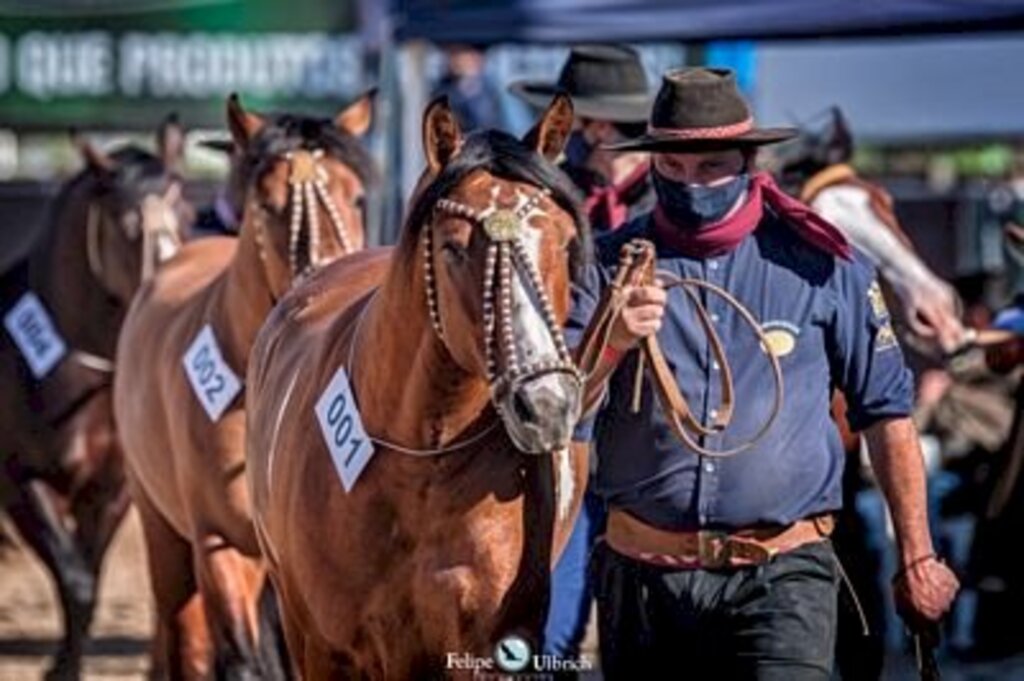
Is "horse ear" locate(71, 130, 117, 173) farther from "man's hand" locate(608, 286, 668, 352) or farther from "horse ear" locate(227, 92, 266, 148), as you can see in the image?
"man's hand" locate(608, 286, 668, 352)

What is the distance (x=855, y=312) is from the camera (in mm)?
5398

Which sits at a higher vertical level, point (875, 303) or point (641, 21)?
point (875, 303)

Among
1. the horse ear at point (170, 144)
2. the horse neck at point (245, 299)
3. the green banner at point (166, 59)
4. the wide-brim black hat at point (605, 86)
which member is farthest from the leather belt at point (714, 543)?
the green banner at point (166, 59)

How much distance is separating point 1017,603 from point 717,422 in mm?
5287

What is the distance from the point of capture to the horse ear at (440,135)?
5.35 metres

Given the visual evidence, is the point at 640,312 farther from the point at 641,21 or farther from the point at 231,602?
the point at 641,21

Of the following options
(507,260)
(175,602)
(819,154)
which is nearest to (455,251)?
(507,260)

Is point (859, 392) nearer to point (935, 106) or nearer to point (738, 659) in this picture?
point (738, 659)

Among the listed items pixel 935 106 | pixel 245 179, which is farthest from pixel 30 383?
pixel 935 106

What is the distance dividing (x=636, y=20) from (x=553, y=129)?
4.34m

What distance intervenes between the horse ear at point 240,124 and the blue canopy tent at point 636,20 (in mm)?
1952

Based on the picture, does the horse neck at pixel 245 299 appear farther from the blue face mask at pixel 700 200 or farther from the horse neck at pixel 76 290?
the horse neck at pixel 76 290

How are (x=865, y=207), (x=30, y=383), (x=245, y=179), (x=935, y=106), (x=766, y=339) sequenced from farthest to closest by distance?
1. (x=935, y=106)
2. (x=30, y=383)
3. (x=865, y=207)
4. (x=245, y=179)
5. (x=766, y=339)

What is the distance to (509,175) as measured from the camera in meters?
5.18
